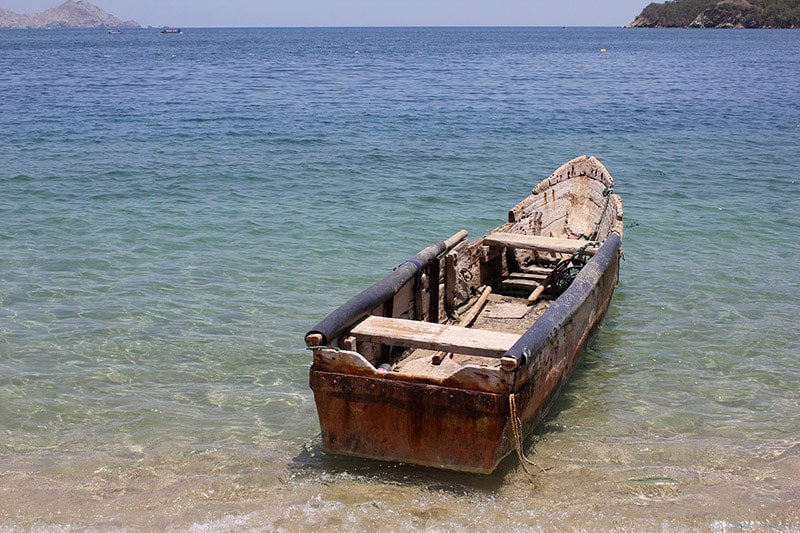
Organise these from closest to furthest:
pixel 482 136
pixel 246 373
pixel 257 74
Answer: pixel 246 373 < pixel 482 136 < pixel 257 74

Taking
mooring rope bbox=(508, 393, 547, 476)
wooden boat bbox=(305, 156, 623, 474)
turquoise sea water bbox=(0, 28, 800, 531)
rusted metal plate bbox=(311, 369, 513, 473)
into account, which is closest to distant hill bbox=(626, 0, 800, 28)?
turquoise sea water bbox=(0, 28, 800, 531)

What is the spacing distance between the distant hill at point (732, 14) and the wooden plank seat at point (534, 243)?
146956 mm

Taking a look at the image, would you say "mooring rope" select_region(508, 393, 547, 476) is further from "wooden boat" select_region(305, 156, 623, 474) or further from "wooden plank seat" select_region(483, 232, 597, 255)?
"wooden plank seat" select_region(483, 232, 597, 255)

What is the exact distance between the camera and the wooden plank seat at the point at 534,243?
9086 millimetres

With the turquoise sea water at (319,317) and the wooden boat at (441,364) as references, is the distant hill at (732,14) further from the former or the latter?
Result: the wooden boat at (441,364)

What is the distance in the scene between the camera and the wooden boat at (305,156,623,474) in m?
5.46

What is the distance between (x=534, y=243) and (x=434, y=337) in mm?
3422

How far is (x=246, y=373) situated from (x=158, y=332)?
4.83 feet

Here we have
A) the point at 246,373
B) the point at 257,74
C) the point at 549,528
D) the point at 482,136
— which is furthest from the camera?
the point at 257,74

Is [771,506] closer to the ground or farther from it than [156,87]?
closer to the ground

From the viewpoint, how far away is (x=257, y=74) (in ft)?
149

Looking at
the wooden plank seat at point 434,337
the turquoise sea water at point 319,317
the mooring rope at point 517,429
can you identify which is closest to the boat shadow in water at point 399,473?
the turquoise sea water at point 319,317

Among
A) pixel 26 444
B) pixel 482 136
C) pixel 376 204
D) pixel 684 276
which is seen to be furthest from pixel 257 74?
pixel 26 444

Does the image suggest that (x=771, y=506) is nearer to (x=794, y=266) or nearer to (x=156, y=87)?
(x=794, y=266)
